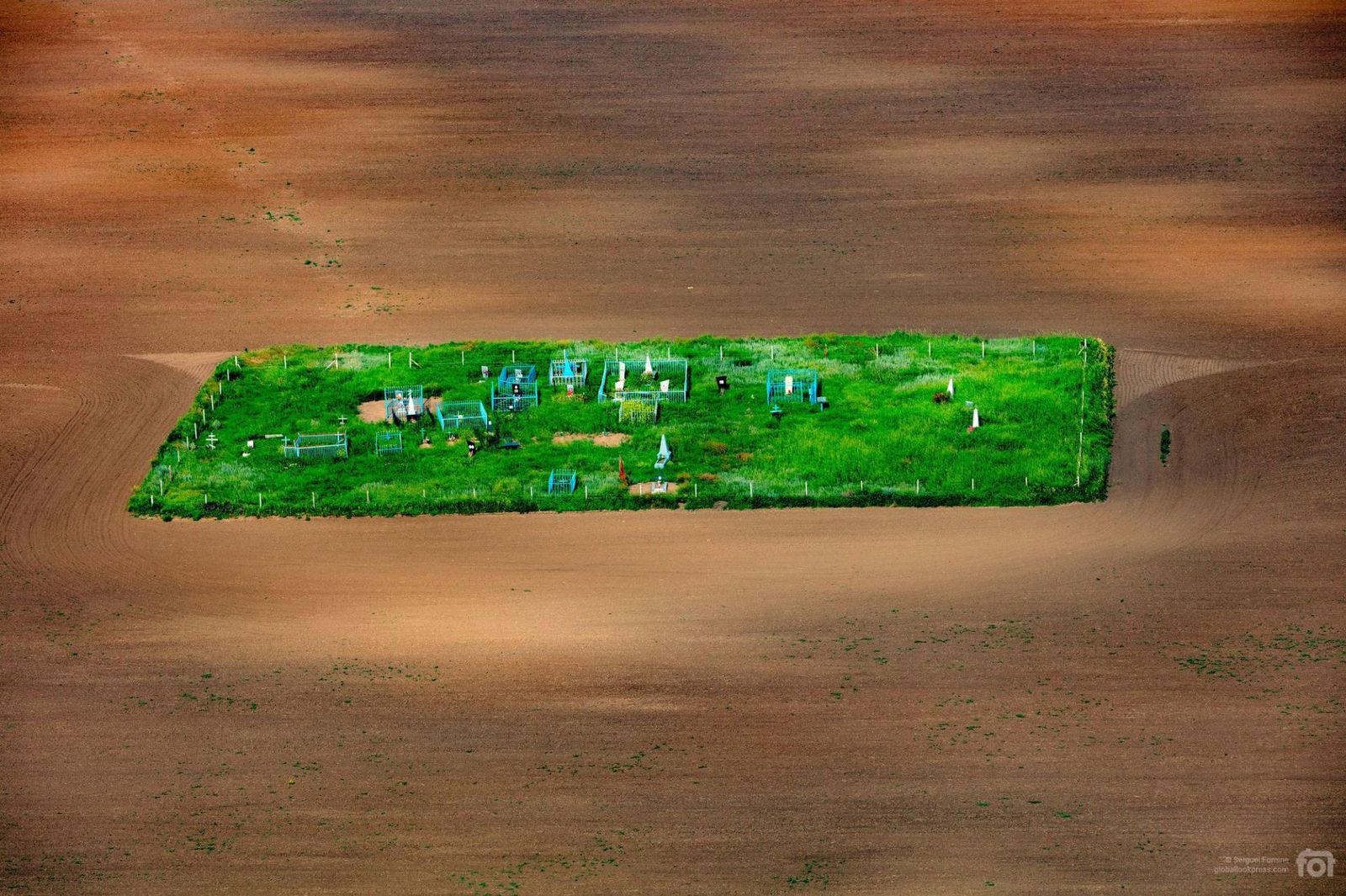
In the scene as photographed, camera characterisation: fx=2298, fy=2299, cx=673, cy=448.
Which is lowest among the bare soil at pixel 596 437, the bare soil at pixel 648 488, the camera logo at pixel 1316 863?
the camera logo at pixel 1316 863

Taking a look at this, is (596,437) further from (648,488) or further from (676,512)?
(676,512)

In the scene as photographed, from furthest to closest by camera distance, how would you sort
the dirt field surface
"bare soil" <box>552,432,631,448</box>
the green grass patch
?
"bare soil" <box>552,432,631,448</box>, the green grass patch, the dirt field surface

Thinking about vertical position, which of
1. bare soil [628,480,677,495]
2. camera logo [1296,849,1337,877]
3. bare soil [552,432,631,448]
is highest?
bare soil [552,432,631,448]

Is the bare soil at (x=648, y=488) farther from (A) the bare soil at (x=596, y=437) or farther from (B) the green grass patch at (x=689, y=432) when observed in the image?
(A) the bare soil at (x=596, y=437)

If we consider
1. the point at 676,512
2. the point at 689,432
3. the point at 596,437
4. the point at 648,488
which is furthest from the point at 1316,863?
the point at 596,437

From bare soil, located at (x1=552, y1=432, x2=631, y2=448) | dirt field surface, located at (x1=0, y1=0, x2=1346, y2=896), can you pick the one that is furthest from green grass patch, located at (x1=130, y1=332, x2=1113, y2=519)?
dirt field surface, located at (x1=0, y1=0, x2=1346, y2=896)

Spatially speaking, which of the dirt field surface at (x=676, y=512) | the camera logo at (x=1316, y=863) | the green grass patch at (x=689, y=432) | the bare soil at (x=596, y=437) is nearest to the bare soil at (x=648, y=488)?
the green grass patch at (x=689, y=432)

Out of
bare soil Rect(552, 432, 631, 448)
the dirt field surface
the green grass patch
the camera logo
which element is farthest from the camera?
bare soil Rect(552, 432, 631, 448)

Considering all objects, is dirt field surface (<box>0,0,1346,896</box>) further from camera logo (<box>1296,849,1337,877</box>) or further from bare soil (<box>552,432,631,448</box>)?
bare soil (<box>552,432,631,448</box>)
